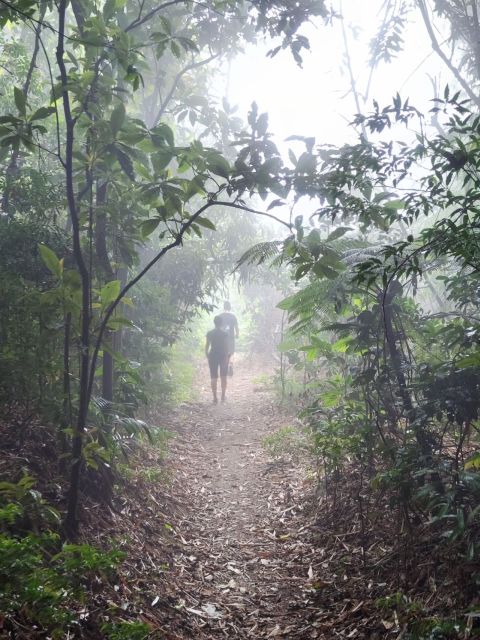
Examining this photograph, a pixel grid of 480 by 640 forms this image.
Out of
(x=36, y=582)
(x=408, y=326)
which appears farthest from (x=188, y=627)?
(x=408, y=326)

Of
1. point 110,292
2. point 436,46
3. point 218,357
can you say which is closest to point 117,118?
point 110,292

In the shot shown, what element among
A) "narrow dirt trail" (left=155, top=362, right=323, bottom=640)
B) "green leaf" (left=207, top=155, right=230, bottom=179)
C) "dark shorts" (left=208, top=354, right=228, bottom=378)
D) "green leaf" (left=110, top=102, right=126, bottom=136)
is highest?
"green leaf" (left=110, top=102, right=126, bottom=136)

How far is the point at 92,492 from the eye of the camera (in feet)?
13.4

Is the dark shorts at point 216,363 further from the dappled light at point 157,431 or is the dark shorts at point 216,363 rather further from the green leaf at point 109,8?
the green leaf at point 109,8

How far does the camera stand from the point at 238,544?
4.41m

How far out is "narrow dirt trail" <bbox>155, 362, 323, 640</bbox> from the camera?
10.5ft

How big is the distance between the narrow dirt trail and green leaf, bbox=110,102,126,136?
3.07 m

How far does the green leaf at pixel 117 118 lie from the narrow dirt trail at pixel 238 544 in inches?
121

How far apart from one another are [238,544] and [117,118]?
11.6 feet

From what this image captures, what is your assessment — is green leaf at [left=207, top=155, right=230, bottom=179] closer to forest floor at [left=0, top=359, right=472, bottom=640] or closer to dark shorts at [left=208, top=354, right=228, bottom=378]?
forest floor at [left=0, top=359, right=472, bottom=640]

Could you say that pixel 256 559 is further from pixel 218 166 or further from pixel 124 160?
pixel 124 160

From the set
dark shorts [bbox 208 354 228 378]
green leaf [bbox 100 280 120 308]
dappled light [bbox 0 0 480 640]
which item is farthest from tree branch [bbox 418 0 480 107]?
green leaf [bbox 100 280 120 308]

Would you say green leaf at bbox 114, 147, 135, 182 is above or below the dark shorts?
above

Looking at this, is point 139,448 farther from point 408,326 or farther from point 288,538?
point 408,326
